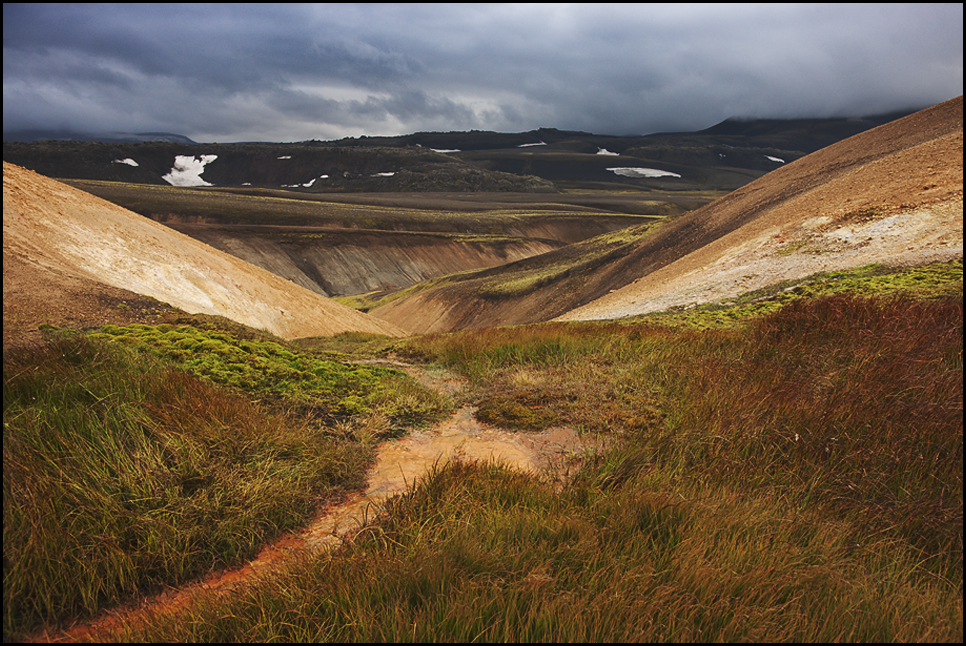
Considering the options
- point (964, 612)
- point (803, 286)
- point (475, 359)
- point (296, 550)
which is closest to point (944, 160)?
point (803, 286)

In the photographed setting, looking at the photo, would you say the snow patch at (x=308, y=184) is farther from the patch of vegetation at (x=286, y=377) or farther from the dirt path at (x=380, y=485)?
the dirt path at (x=380, y=485)

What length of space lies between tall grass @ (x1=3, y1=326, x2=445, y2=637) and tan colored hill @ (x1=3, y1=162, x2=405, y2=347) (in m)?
4.06

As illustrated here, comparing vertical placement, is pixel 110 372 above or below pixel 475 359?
above

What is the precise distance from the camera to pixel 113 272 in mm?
15891

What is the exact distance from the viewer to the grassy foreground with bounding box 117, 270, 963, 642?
2438mm

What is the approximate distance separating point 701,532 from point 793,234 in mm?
20407

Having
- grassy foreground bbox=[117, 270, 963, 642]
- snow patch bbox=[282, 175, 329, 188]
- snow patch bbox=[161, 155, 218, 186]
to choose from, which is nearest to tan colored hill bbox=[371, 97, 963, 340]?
grassy foreground bbox=[117, 270, 963, 642]

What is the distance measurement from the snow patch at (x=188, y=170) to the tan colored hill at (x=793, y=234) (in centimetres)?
17785

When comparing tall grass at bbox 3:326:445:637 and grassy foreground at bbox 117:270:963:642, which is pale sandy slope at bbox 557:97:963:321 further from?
tall grass at bbox 3:326:445:637

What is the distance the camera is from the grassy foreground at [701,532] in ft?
8.00

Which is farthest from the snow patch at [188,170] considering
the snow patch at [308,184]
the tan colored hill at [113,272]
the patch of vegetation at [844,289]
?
the patch of vegetation at [844,289]

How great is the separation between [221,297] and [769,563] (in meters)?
19.9

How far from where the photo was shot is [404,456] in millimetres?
4918

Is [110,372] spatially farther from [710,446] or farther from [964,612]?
[964,612]
